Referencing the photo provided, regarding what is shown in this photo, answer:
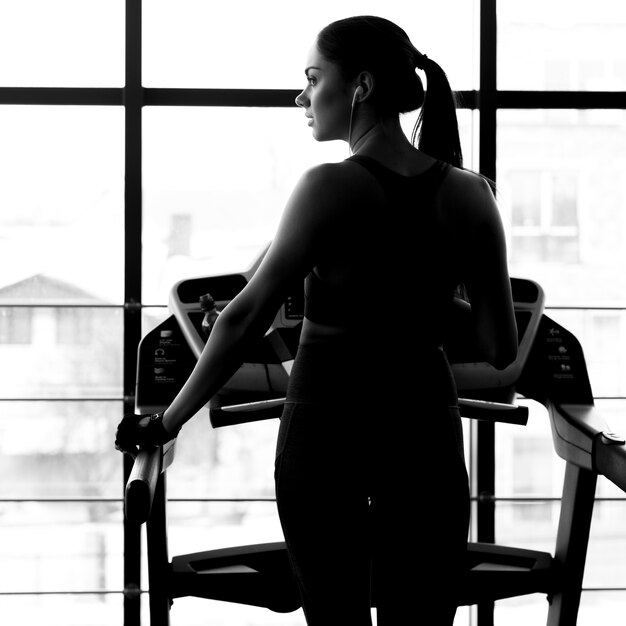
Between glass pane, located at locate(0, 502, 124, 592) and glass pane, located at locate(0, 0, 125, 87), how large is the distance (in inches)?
61.1

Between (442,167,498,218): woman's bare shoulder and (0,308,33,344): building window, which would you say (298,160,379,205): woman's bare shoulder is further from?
(0,308,33,344): building window

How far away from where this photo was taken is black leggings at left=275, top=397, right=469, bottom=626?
3.24ft

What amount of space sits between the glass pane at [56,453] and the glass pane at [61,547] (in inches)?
2.3

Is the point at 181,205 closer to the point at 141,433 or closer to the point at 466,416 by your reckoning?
the point at 466,416

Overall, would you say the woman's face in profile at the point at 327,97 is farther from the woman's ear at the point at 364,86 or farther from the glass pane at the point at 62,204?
the glass pane at the point at 62,204

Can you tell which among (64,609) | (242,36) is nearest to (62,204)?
(242,36)

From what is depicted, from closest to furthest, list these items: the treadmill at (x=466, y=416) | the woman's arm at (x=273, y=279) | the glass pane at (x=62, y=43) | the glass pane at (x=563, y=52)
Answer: the woman's arm at (x=273, y=279) < the treadmill at (x=466, y=416) < the glass pane at (x=62, y=43) < the glass pane at (x=563, y=52)

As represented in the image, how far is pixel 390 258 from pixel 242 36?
236 cm

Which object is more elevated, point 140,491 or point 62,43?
point 62,43

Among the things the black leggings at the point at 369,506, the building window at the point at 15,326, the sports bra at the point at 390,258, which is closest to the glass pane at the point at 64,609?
the building window at the point at 15,326

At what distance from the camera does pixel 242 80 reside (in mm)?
3107

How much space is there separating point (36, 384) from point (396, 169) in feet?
7.86

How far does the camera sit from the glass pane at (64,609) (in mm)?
3125

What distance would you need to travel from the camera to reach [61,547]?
3133mm
